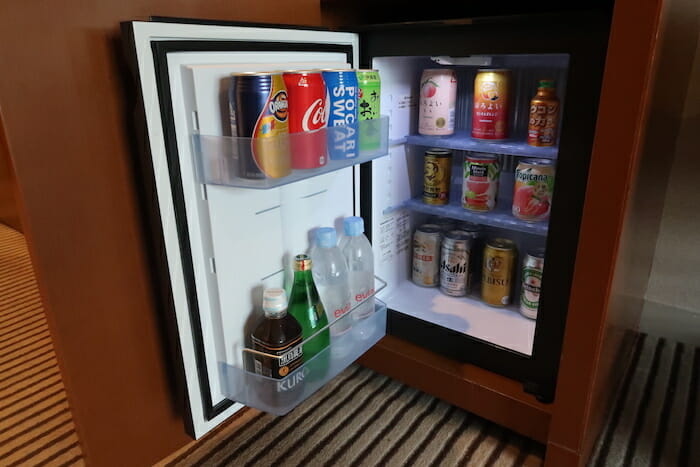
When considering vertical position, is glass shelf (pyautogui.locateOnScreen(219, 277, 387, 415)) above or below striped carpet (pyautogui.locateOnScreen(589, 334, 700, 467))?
above

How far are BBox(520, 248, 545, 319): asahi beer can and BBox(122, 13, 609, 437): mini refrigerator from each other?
0.18ft

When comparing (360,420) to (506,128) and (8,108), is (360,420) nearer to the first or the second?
(506,128)

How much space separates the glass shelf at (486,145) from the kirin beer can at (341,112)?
1.23 feet

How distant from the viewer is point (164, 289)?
33.0 inches

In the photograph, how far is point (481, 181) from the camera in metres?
1.24

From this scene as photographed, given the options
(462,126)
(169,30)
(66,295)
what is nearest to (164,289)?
(66,295)

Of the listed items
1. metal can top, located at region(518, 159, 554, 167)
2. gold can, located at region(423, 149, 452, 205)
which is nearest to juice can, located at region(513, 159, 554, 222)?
metal can top, located at region(518, 159, 554, 167)

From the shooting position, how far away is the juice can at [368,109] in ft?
3.22

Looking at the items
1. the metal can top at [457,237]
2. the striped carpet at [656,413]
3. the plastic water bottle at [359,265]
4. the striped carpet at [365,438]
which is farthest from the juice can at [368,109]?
the striped carpet at [656,413]

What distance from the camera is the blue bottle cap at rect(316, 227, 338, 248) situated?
0.99 m

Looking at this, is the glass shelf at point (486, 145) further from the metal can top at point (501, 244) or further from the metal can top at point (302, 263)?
the metal can top at point (302, 263)

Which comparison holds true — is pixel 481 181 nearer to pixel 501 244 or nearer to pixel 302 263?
pixel 501 244

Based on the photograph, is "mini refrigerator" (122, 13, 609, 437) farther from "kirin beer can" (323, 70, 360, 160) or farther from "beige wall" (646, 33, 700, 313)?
"beige wall" (646, 33, 700, 313)

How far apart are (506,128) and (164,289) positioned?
86 cm
